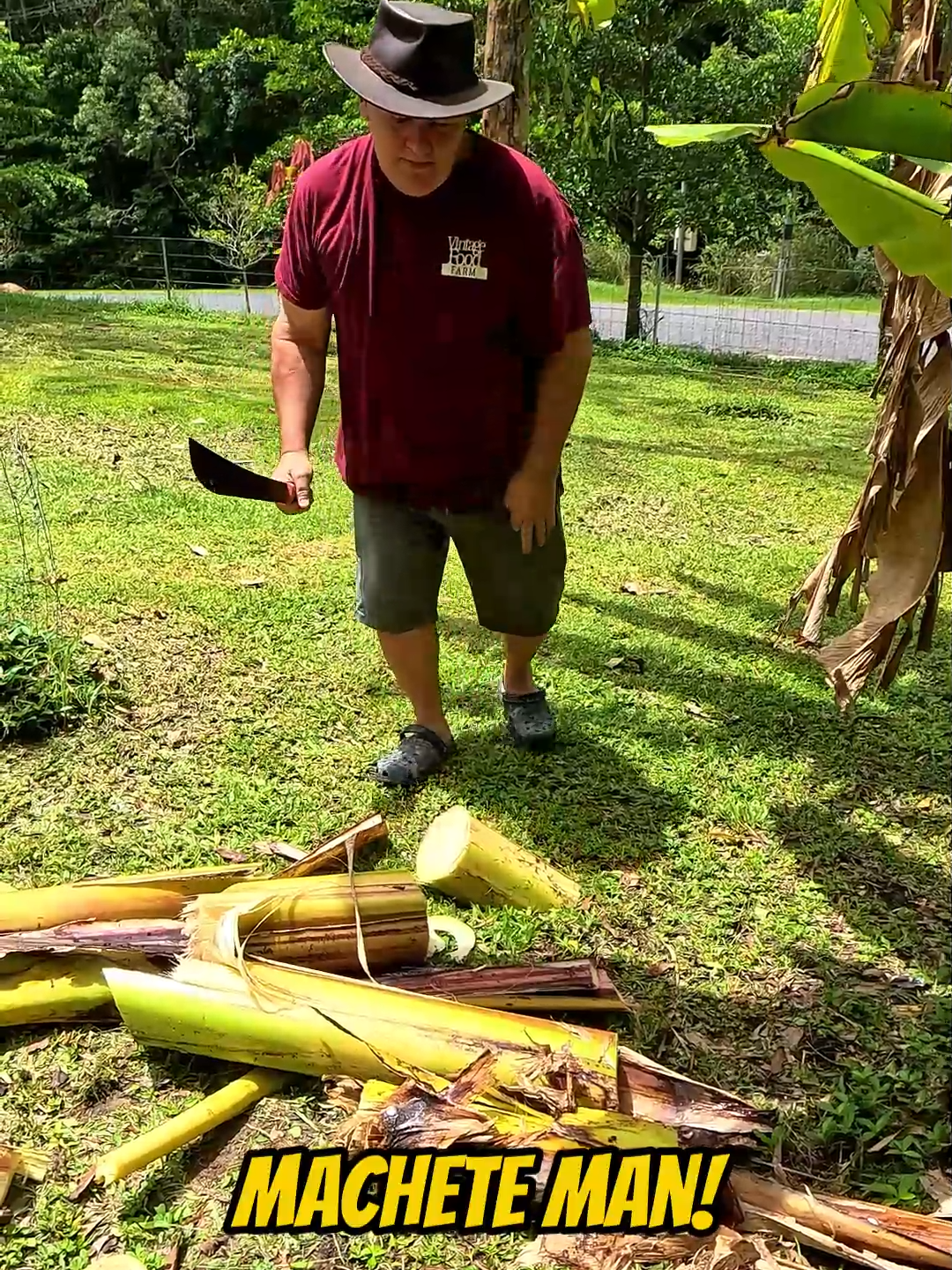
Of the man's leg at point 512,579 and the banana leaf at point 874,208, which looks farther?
the man's leg at point 512,579

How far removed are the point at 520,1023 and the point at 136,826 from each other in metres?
1.27

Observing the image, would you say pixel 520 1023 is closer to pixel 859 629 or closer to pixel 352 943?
pixel 352 943

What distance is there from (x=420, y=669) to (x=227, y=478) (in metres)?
0.86

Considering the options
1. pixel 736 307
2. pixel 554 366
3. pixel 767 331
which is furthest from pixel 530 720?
pixel 736 307

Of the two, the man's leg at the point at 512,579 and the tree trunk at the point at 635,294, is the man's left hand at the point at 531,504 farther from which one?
the tree trunk at the point at 635,294

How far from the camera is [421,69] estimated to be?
85.3 inches

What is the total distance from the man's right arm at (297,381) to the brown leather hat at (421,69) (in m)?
0.57

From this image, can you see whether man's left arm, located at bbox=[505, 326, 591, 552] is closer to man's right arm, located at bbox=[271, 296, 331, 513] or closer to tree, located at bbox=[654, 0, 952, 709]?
man's right arm, located at bbox=[271, 296, 331, 513]

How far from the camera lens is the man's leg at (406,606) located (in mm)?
2752

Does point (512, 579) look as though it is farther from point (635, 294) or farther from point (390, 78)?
point (635, 294)

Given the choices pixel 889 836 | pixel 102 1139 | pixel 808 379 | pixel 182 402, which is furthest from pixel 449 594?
pixel 808 379

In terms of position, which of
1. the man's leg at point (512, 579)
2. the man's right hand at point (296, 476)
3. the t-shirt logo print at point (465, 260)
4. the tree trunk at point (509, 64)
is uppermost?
the tree trunk at point (509, 64)

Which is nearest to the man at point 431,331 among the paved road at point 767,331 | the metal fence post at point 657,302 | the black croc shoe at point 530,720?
the black croc shoe at point 530,720

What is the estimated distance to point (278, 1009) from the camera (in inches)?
74.8
